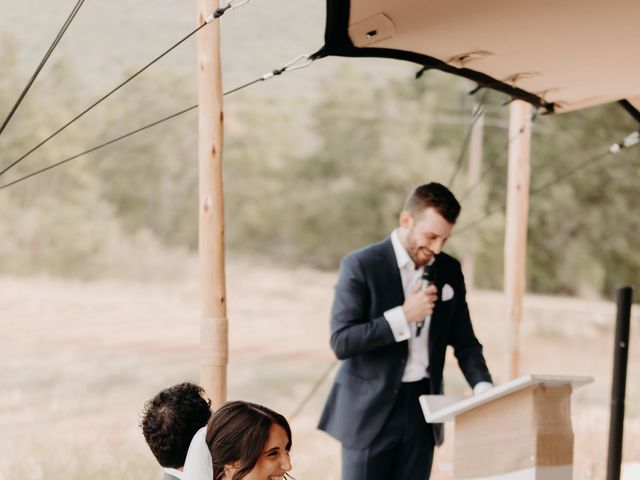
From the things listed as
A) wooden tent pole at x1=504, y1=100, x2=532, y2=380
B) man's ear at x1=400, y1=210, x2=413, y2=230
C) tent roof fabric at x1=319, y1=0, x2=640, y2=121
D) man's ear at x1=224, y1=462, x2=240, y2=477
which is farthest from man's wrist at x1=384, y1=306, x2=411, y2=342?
wooden tent pole at x1=504, y1=100, x2=532, y2=380

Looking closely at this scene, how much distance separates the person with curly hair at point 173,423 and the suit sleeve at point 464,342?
1139mm

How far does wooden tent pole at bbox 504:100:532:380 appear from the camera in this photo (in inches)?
240

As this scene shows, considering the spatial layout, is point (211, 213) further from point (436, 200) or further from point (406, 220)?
point (436, 200)

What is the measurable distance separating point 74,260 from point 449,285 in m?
21.2

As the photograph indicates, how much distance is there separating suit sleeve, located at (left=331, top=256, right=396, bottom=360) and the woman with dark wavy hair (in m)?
0.82

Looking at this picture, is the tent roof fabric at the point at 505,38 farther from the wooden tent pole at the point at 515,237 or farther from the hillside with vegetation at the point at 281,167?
the hillside with vegetation at the point at 281,167

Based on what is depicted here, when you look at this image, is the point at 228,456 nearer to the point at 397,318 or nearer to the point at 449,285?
the point at 397,318

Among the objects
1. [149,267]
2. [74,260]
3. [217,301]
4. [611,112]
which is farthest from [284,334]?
[217,301]

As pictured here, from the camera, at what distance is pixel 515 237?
623 centimetres

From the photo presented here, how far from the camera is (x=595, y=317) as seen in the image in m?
22.1

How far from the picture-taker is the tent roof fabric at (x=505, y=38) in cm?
267

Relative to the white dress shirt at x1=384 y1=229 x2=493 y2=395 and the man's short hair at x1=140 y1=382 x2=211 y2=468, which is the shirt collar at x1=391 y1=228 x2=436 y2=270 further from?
the man's short hair at x1=140 y1=382 x2=211 y2=468

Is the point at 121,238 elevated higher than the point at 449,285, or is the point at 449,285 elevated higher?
the point at 121,238


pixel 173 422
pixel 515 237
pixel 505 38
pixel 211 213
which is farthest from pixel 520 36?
pixel 515 237
